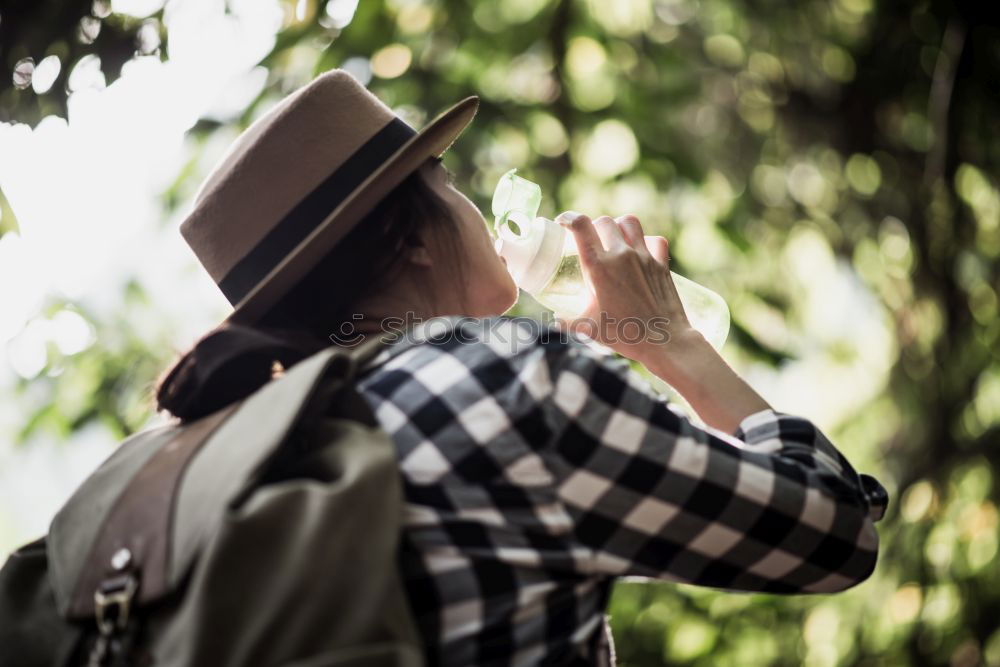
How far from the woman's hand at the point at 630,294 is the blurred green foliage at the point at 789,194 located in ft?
3.81

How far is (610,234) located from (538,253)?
14 centimetres

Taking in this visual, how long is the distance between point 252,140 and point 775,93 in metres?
2.69

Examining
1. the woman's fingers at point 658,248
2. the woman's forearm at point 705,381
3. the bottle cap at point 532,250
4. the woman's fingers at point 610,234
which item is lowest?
the woman's forearm at point 705,381

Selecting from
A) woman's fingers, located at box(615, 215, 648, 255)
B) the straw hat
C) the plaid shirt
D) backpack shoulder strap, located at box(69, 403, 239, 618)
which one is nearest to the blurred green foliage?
the straw hat

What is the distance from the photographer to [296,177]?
117cm

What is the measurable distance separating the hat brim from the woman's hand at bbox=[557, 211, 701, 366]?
0.18m

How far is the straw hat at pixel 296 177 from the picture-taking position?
115cm

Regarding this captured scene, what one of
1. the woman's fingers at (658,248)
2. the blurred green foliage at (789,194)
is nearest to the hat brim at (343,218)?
the woman's fingers at (658,248)

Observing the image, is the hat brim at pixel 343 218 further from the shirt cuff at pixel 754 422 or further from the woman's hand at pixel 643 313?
the shirt cuff at pixel 754 422

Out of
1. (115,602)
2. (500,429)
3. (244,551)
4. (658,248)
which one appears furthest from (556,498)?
(658,248)

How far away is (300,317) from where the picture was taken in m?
1.13

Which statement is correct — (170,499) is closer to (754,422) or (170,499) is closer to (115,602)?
(115,602)

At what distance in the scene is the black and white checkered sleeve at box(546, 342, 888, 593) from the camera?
2.93ft

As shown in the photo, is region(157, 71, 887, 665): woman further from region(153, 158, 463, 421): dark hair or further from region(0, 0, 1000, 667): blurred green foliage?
region(0, 0, 1000, 667): blurred green foliage
